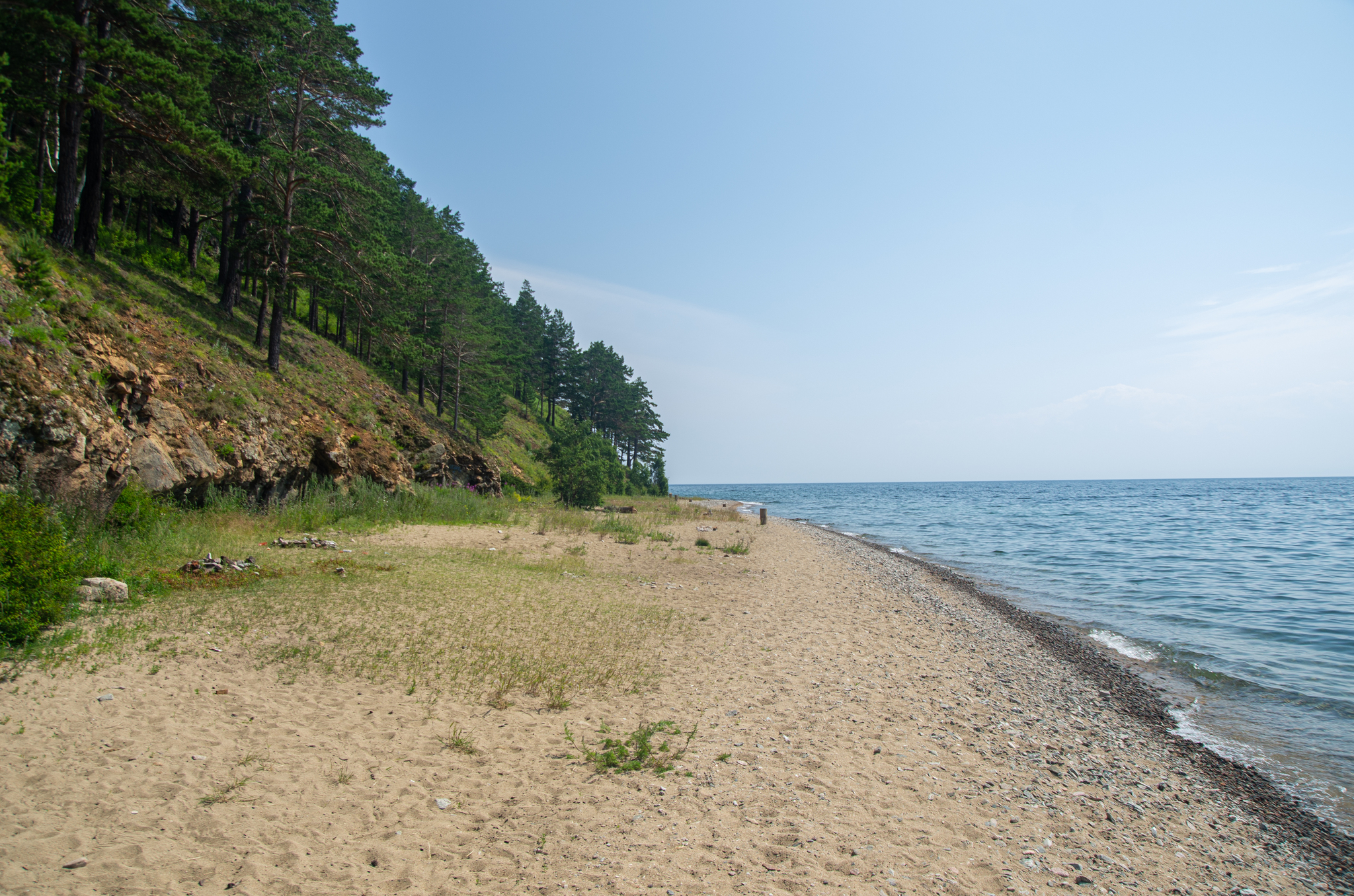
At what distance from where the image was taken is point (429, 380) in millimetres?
41188

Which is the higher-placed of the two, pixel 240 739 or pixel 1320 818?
pixel 240 739

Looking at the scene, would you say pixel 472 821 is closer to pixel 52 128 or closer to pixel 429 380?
pixel 52 128

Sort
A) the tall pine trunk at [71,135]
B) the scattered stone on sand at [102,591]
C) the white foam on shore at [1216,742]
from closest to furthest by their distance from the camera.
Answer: the white foam on shore at [1216,742]
the scattered stone on sand at [102,591]
the tall pine trunk at [71,135]

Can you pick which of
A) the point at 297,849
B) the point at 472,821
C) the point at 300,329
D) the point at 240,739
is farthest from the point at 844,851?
the point at 300,329

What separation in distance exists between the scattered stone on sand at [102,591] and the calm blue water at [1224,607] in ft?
50.9

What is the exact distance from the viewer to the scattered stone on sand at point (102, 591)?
7.73m

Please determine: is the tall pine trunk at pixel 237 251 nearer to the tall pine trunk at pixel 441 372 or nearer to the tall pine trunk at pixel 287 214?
the tall pine trunk at pixel 287 214

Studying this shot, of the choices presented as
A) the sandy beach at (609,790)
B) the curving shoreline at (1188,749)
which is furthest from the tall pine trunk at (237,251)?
the curving shoreline at (1188,749)

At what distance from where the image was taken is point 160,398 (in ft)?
42.4

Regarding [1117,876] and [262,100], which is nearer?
[1117,876]

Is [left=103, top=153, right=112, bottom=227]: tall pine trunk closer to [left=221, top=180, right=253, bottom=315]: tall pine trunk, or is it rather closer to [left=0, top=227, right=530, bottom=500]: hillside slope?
[left=221, top=180, right=253, bottom=315]: tall pine trunk

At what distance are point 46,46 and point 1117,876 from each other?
26389 mm

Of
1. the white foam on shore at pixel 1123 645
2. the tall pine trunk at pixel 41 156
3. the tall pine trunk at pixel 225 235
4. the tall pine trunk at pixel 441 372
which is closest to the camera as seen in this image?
the white foam on shore at pixel 1123 645

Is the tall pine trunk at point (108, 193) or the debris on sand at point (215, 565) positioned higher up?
the tall pine trunk at point (108, 193)
